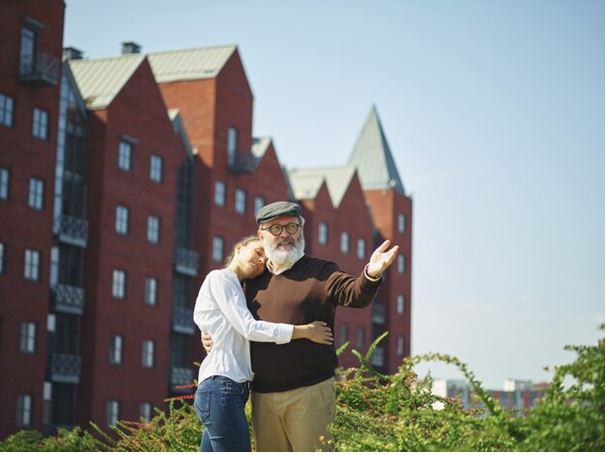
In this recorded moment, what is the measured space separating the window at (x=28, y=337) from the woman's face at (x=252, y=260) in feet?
115

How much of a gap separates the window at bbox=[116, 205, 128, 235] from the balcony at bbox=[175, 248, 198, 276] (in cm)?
469

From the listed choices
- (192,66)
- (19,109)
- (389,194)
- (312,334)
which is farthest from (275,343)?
(389,194)

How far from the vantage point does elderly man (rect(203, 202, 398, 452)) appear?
7.75m

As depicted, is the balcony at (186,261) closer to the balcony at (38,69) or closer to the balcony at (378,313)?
the balcony at (38,69)

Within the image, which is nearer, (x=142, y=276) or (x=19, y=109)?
(x=19, y=109)

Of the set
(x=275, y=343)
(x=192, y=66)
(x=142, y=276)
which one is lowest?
(x=275, y=343)

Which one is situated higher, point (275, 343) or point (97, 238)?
point (97, 238)

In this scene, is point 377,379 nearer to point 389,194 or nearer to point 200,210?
point 200,210

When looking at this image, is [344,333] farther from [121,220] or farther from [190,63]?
[121,220]

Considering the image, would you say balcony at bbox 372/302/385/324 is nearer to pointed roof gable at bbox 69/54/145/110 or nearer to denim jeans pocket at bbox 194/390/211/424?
pointed roof gable at bbox 69/54/145/110

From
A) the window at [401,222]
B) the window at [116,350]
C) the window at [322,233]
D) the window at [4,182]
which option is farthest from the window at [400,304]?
the window at [4,182]

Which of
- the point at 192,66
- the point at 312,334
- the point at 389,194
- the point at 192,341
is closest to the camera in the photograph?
the point at 312,334

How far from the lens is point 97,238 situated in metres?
47.1

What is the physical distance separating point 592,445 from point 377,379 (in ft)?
13.1
